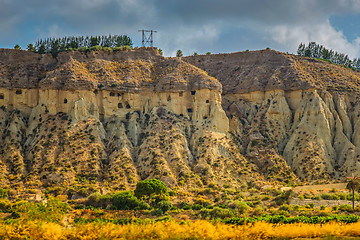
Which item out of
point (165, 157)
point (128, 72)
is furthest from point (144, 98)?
point (165, 157)

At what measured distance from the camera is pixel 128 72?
321 feet

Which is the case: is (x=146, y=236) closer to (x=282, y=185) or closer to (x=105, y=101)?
(x=282, y=185)

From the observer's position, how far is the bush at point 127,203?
69562mm

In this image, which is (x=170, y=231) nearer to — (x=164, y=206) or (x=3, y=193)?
(x=164, y=206)

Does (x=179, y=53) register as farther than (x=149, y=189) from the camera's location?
Yes

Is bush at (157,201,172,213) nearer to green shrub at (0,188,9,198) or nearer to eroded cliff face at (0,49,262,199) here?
eroded cliff face at (0,49,262,199)

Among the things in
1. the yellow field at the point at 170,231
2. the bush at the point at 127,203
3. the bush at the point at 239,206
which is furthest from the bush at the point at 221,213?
the yellow field at the point at 170,231

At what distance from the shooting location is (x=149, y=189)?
72.6m

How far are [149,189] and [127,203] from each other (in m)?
4.10

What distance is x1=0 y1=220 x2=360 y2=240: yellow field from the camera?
41281 millimetres

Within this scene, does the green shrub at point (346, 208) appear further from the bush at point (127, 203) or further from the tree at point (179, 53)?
the tree at point (179, 53)

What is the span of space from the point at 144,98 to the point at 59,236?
184ft

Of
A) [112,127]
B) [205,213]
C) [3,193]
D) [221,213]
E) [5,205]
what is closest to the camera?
[221,213]

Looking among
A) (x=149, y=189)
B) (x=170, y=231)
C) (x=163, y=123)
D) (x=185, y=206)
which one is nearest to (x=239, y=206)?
(x=185, y=206)
